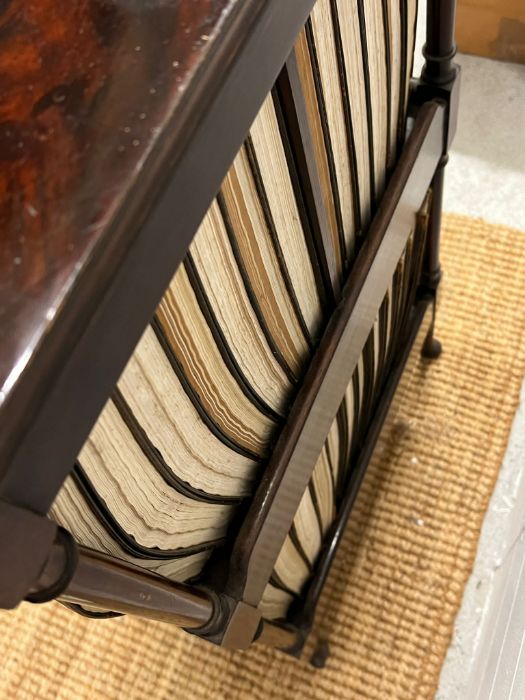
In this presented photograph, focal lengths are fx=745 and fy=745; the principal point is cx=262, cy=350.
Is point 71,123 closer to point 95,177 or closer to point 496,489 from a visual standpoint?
point 95,177

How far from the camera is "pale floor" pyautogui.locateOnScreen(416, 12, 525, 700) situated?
0.74 metres

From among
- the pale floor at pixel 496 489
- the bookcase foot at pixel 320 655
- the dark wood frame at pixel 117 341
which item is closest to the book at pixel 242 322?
the dark wood frame at pixel 117 341

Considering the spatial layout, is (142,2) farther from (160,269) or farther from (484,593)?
(484,593)

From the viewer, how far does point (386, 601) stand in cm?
103

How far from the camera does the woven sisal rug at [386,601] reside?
100cm

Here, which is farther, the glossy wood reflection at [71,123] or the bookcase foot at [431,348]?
the bookcase foot at [431,348]

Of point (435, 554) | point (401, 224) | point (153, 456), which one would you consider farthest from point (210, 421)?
point (435, 554)

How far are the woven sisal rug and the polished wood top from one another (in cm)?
88

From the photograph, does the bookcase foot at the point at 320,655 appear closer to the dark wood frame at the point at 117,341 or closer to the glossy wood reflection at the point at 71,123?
the dark wood frame at the point at 117,341

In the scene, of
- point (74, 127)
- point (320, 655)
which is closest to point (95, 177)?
point (74, 127)

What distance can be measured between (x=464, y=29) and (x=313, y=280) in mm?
1126

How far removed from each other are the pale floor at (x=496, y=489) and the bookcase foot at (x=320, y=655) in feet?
0.50

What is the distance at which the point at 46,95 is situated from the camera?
29 centimetres

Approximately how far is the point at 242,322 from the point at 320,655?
2.30 ft
